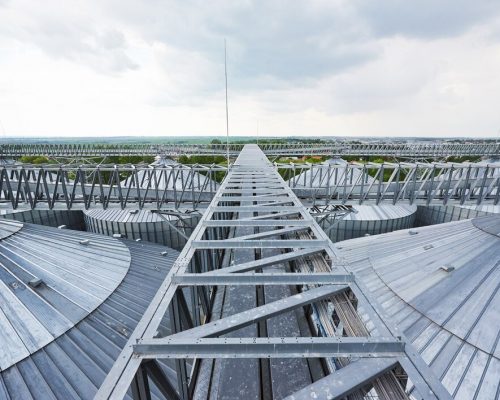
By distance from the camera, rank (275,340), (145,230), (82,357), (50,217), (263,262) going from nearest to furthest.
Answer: (275,340) < (263,262) < (82,357) < (145,230) < (50,217)

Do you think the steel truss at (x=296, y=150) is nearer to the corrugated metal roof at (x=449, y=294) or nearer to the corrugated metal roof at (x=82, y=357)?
the corrugated metal roof at (x=449, y=294)

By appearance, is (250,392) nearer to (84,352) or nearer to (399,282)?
(84,352)

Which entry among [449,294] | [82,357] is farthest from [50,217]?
[449,294]

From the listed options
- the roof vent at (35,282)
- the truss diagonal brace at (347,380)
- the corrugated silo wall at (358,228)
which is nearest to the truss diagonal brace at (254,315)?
the truss diagonal brace at (347,380)

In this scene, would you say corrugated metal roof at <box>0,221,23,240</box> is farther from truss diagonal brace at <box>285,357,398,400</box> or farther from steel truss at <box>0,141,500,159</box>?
steel truss at <box>0,141,500,159</box>

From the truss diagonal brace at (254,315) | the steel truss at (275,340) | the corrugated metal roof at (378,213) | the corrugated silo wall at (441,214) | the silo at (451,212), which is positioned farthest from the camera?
the corrugated silo wall at (441,214)

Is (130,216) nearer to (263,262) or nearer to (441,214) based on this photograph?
(263,262)
